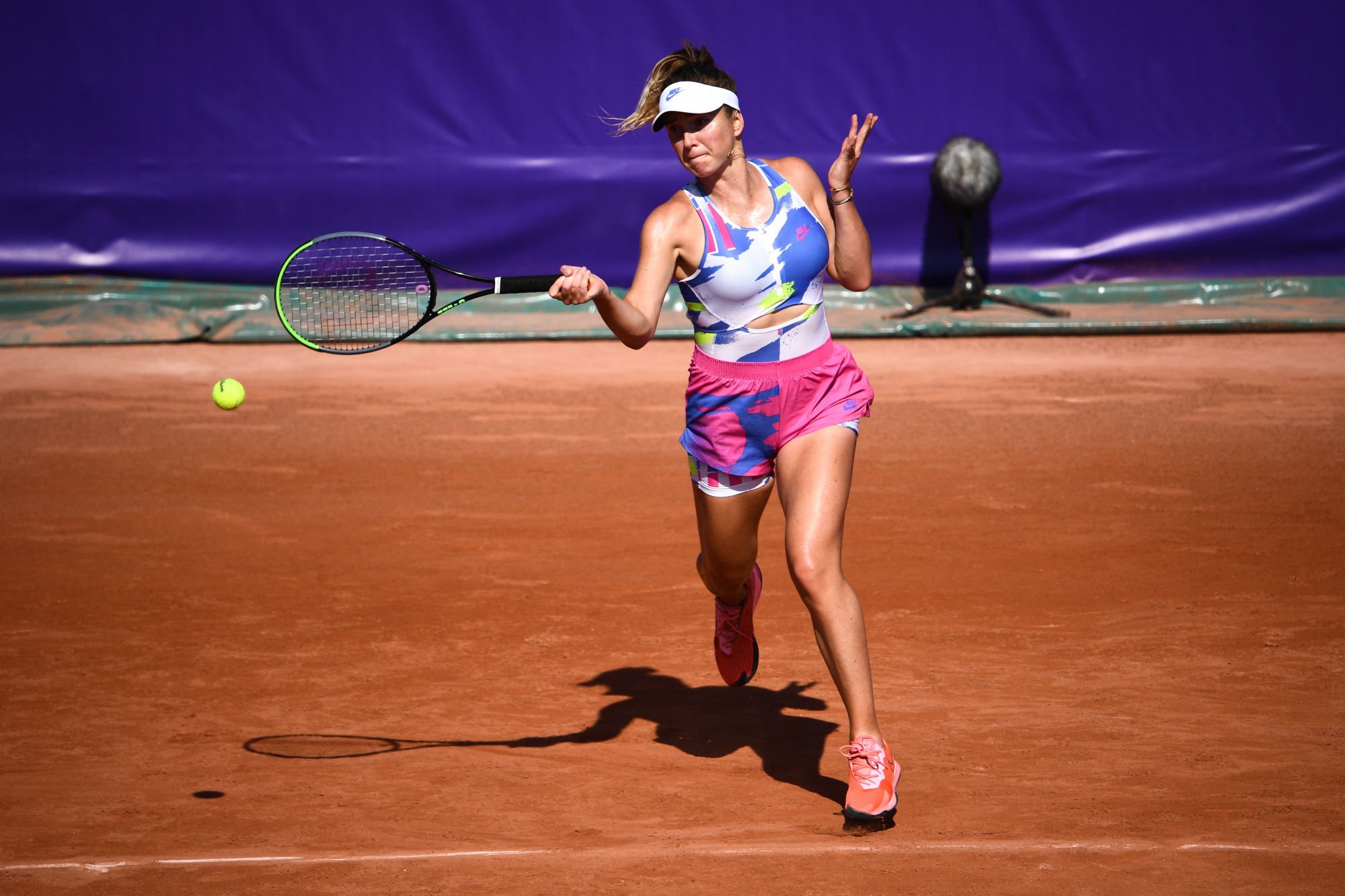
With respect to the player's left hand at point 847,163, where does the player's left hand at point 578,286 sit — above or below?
below

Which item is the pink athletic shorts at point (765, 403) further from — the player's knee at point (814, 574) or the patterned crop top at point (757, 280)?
the player's knee at point (814, 574)

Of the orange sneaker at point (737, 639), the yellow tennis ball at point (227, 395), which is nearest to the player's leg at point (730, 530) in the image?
the orange sneaker at point (737, 639)

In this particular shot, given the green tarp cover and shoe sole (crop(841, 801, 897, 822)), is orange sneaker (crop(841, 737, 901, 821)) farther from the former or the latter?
the green tarp cover

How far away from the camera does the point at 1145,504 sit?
6473mm

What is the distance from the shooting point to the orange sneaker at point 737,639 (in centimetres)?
419

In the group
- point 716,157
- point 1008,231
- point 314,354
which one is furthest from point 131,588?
point 1008,231

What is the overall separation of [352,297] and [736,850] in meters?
5.20

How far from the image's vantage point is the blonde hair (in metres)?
3.65

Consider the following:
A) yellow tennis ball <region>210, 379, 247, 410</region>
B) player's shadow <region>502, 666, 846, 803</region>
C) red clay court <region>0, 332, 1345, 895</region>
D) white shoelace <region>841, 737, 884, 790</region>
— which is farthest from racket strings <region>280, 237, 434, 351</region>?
white shoelace <region>841, 737, 884, 790</region>

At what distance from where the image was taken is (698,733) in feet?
13.5

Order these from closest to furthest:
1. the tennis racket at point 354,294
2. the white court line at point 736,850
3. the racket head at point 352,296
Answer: the white court line at point 736,850 → the tennis racket at point 354,294 → the racket head at point 352,296

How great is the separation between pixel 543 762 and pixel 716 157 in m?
1.67

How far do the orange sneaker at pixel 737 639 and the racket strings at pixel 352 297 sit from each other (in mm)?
2327

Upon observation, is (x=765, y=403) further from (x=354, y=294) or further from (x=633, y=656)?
(x=354, y=294)
